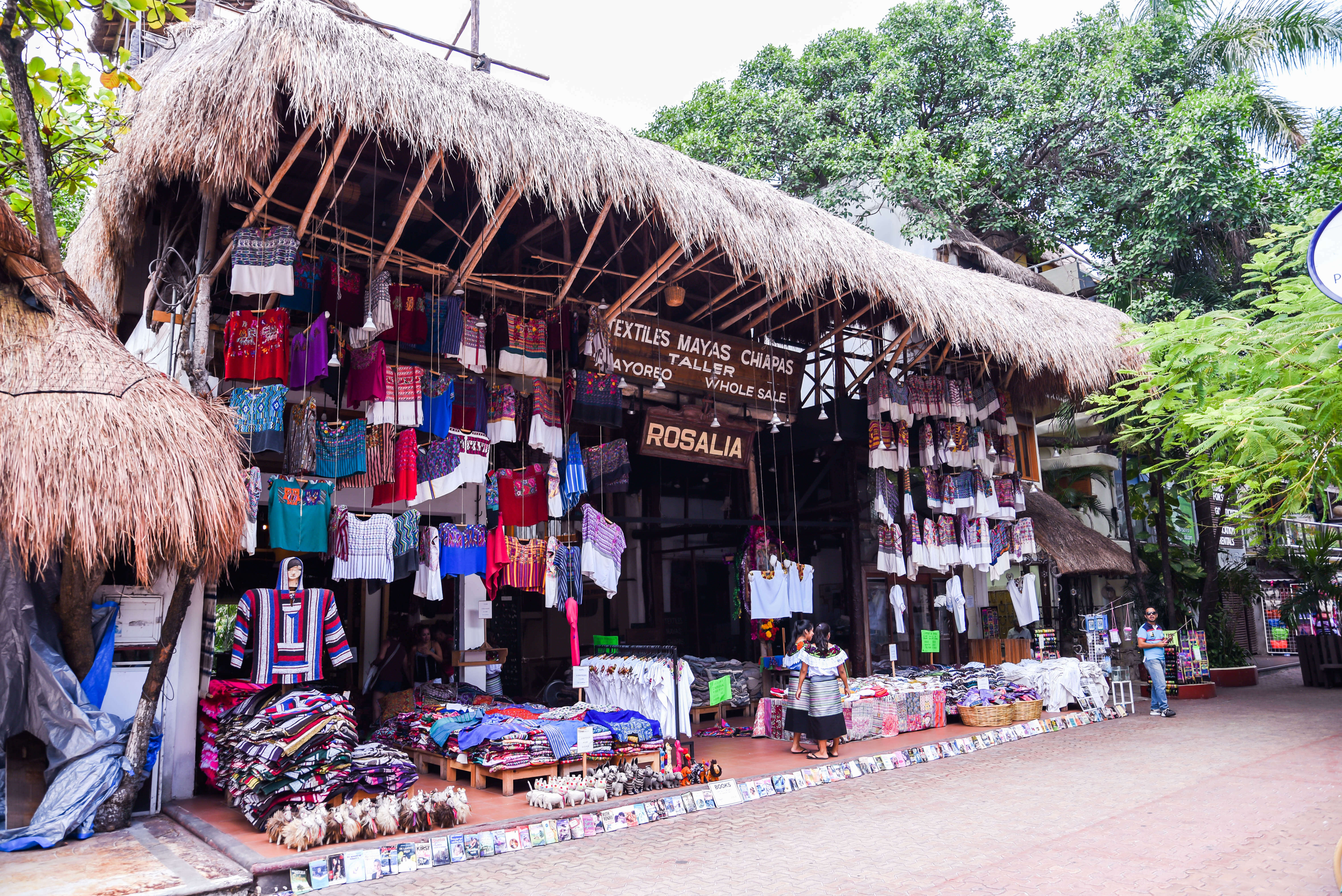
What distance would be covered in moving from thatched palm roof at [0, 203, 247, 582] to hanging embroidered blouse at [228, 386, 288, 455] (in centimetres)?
74

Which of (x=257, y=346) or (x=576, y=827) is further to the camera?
(x=257, y=346)

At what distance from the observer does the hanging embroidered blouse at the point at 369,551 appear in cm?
814

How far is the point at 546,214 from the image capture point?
9.78 m

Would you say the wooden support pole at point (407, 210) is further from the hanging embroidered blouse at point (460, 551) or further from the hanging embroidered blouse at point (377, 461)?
the hanging embroidered blouse at point (460, 551)

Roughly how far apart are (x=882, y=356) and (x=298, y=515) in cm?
817

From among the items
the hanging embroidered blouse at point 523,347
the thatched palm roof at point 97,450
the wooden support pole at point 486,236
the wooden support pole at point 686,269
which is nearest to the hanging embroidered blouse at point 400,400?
the wooden support pole at point 486,236

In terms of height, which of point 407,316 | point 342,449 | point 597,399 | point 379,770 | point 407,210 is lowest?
point 379,770

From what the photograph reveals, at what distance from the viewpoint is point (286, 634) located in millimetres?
7820

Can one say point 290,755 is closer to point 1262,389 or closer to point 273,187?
point 273,187

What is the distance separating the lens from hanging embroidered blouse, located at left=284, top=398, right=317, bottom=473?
26.4ft

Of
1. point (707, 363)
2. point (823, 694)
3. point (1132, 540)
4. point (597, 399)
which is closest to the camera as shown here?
point (823, 694)

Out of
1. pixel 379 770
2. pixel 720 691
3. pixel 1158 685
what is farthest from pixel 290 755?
pixel 1158 685

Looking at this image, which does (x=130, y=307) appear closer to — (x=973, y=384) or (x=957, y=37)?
(x=973, y=384)

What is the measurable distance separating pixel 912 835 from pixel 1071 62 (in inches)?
769
